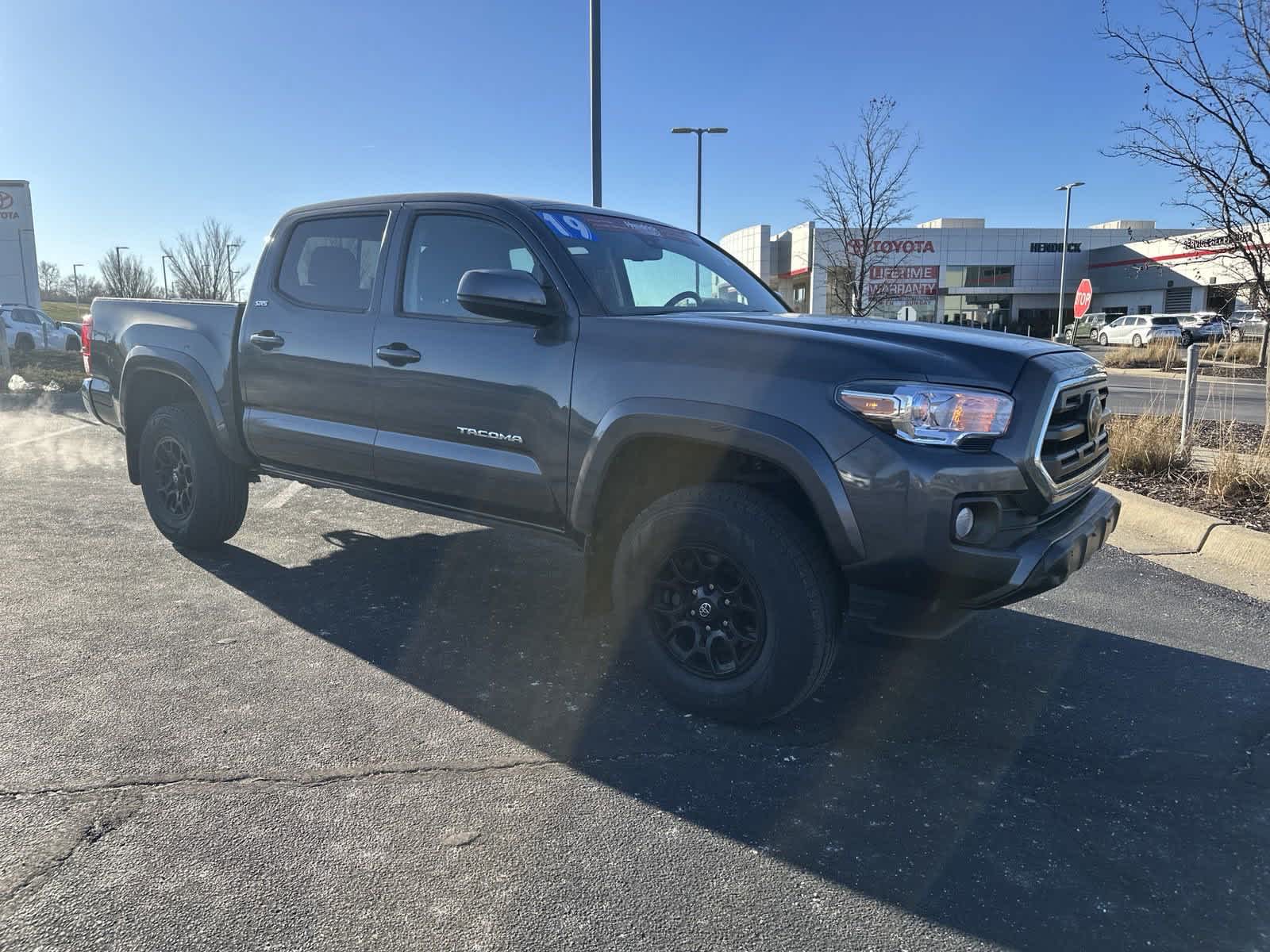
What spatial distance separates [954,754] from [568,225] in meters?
2.61

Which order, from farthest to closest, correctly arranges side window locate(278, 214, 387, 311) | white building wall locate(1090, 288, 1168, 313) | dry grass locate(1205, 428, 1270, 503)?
white building wall locate(1090, 288, 1168, 313) → dry grass locate(1205, 428, 1270, 503) → side window locate(278, 214, 387, 311)

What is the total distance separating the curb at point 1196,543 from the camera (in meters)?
5.07

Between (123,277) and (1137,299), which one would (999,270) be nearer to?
(1137,299)

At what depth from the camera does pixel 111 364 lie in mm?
5598

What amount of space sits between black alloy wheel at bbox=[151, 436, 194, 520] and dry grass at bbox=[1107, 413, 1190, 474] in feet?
22.1

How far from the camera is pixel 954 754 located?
3.09 m

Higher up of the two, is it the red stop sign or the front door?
the red stop sign

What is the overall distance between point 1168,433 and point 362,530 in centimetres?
626

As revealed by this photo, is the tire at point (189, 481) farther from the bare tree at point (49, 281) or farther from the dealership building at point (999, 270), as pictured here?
the bare tree at point (49, 281)

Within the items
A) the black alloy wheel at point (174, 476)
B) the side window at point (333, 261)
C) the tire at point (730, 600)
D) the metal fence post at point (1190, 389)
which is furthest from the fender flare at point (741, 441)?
the metal fence post at point (1190, 389)

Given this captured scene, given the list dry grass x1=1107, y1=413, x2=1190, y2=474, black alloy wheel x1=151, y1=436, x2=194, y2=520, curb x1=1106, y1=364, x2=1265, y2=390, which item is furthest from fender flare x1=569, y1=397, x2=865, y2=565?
curb x1=1106, y1=364, x2=1265, y2=390

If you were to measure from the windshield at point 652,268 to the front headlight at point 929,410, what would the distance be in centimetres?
123

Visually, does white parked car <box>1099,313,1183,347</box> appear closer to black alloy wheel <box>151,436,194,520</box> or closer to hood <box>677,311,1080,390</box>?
hood <box>677,311,1080,390</box>

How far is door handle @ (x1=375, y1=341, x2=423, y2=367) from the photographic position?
3.97 m
